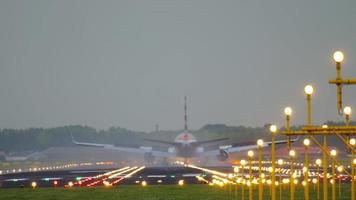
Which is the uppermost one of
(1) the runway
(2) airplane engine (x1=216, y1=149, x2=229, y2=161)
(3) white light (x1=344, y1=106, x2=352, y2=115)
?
(2) airplane engine (x1=216, y1=149, x2=229, y2=161)

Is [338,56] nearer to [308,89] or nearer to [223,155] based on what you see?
[308,89]

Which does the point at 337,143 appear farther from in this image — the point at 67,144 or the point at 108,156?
the point at 67,144

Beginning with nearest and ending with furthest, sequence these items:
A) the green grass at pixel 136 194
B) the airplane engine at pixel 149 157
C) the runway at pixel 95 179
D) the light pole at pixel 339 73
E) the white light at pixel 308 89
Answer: the light pole at pixel 339 73 < the white light at pixel 308 89 < the green grass at pixel 136 194 < the runway at pixel 95 179 < the airplane engine at pixel 149 157

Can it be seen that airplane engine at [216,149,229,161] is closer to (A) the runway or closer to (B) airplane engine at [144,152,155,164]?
(B) airplane engine at [144,152,155,164]

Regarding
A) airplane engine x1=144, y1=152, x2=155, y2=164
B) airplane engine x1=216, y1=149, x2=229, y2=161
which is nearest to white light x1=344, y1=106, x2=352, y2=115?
airplane engine x1=216, y1=149, x2=229, y2=161

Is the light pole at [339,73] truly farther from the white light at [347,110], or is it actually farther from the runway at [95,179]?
the runway at [95,179]

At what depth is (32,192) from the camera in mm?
51625

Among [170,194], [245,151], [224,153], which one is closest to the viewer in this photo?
[170,194]

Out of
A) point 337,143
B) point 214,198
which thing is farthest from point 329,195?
point 337,143

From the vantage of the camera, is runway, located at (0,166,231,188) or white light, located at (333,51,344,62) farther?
runway, located at (0,166,231,188)

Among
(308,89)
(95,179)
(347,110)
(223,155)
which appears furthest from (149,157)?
(308,89)

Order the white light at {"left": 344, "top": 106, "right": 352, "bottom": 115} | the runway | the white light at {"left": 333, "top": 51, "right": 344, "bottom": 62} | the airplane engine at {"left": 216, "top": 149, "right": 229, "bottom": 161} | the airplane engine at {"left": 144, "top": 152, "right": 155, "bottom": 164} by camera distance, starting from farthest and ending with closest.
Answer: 1. the airplane engine at {"left": 144, "top": 152, "right": 155, "bottom": 164}
2. the airplane engine at {"left": 216, "top": 149, "right": 229, "bottom": 161}
3. the runway
4. the white light at {"left": 344, "top": 106, "right": 352, "bottom": 115}
5. the white light at {"left": 333, "top": 51, "right": 344, "bottom": 62}

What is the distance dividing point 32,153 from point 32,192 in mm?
149267

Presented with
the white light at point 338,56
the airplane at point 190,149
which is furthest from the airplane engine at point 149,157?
the white light at point 338,56
